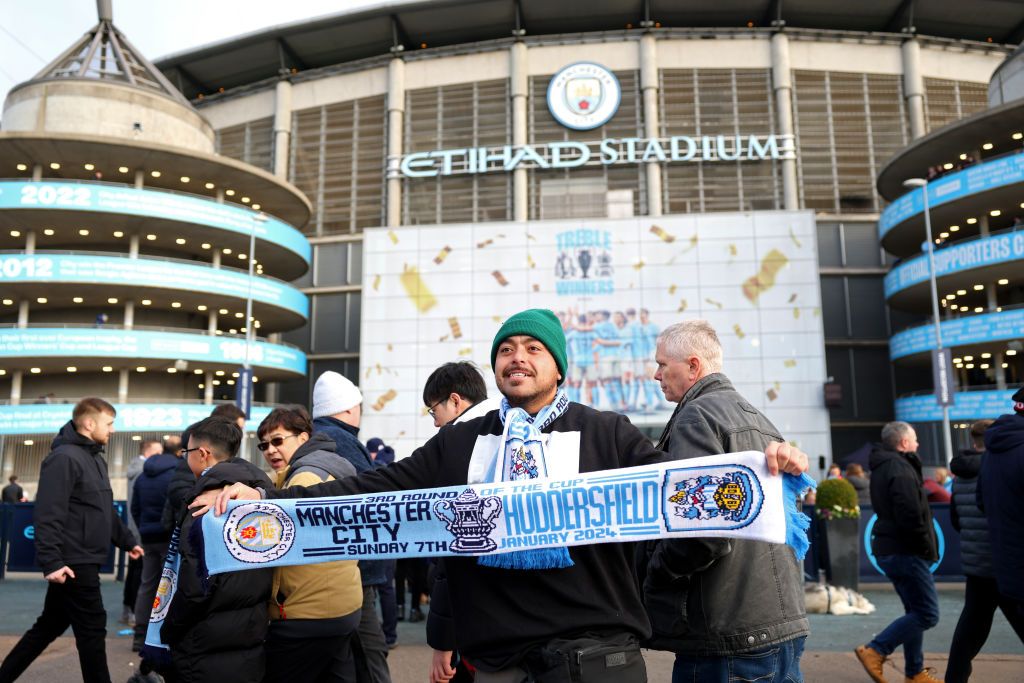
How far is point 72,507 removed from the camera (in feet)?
17.2

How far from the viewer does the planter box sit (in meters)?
9.45

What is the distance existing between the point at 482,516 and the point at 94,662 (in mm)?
3851

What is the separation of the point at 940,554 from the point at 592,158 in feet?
97.6

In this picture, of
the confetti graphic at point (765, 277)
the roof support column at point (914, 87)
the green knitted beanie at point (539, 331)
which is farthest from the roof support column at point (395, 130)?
the green knitted beanie at point (539, 331)

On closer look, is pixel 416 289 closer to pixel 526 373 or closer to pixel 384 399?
pixel 384 399

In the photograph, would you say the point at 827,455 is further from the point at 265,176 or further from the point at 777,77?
the point at 265,176

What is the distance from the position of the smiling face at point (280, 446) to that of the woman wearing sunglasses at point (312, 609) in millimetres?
147

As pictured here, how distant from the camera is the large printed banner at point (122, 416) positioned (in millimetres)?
29016

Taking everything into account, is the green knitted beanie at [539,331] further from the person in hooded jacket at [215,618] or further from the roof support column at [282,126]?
the roof support column at [282,126]

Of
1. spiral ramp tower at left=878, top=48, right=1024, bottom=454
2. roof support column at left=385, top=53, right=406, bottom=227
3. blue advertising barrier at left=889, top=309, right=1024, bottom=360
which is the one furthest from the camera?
roof support column at left=385, top=53, right=406, bottom=227

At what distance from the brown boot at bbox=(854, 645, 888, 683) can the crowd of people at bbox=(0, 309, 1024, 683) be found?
2.39 ft

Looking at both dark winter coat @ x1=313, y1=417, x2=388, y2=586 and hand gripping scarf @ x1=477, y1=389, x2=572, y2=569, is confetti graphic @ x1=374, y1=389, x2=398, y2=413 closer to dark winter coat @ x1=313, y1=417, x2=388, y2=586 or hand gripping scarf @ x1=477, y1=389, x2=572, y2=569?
dark winter coat @ x1=313, y1=417, x2=388, y2=586

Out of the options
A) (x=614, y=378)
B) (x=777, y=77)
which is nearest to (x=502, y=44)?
(x=777, y=77)

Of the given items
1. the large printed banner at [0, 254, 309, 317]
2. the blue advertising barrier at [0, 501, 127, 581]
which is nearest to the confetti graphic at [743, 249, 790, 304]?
the large printed banner at [0, 254, 309, 317]
